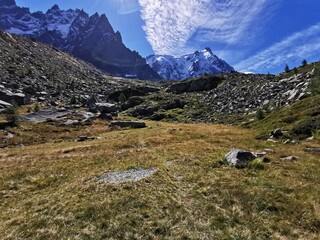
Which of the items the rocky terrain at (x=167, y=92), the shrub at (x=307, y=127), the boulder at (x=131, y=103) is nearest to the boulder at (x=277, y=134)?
the shrub at (x=307, y=127)

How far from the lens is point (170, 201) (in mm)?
19312

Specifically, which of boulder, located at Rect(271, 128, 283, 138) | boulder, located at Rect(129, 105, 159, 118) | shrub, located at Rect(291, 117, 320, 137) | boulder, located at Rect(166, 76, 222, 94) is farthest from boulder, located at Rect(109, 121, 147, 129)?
boulder, located at Rect(166, 76, 222, 94)

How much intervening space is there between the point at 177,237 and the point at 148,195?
5534mm

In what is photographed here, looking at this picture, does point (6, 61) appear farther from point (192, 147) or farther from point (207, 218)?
point (207, 218)

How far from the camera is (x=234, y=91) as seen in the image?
112562mm

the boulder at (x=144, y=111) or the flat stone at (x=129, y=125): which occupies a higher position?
the boulder at (x=144, y=111)

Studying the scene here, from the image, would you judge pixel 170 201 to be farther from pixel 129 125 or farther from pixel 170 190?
pixel 129 125

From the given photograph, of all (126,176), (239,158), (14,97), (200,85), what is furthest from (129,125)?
(200,85)

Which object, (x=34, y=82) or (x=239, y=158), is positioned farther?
(x=34, y=82)

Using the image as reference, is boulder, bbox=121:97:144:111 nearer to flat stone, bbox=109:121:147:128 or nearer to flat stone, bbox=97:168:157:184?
flat stone, bbox=109:121:147:128

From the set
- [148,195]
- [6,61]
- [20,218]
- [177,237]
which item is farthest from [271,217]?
[6,61]

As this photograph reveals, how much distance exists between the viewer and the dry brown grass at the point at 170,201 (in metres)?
15.9

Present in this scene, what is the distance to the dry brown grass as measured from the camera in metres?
15.9

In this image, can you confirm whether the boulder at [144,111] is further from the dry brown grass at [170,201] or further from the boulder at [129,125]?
the dry brown grass at [170,201]
